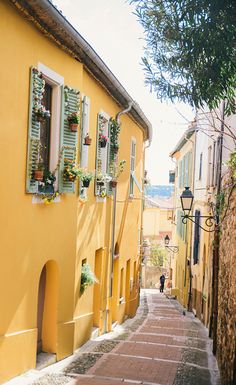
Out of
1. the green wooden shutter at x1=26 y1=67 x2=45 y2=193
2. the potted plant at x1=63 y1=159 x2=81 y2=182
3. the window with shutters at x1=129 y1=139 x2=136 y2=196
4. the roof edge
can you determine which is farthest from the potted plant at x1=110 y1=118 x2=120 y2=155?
the green wooden shutter at x1=26 y1=67 x2=45 y2=193

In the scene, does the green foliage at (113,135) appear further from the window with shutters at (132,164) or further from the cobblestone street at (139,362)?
the cobblestone street at (139,362)

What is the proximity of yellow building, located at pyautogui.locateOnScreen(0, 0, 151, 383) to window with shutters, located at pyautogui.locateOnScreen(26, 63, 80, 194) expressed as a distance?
0.06 ft

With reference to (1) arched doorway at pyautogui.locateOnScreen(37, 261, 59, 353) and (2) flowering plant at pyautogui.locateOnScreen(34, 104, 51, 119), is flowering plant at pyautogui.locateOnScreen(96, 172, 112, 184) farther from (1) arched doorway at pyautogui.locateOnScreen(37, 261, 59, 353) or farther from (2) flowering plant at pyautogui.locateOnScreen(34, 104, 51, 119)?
(2) flowering plant at pyautogui.locateOnScreen(34, 104, 51, 119)

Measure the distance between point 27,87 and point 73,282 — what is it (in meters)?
4.21

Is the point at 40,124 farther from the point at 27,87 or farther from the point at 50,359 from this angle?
the point at 50,359

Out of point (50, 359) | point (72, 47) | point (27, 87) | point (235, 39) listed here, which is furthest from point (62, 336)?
point (235, 39)

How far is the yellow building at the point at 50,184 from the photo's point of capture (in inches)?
299

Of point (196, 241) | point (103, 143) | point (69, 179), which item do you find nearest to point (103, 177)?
point (103, 143)

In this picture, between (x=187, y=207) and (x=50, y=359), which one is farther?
(x=187, y=207)

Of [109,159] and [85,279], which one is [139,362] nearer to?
[85,279]

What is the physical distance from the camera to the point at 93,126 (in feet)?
38.3

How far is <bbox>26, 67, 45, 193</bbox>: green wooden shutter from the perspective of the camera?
8.09 meters

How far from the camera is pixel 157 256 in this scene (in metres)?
47.0

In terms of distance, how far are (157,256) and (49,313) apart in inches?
1487
